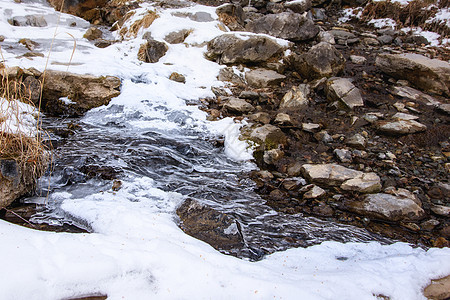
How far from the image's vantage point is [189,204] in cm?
338

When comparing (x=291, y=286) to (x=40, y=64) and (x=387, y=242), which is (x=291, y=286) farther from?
(x=40, y=64)

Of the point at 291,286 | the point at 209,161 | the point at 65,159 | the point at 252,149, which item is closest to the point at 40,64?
the point at 65,159

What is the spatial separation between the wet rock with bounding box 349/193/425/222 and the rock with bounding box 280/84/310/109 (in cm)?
322

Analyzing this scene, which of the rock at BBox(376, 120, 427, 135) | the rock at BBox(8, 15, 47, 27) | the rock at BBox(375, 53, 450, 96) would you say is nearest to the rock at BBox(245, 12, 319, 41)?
the rock at BBox(375, 53, 450, 96)

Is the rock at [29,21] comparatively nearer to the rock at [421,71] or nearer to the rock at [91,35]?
the rock at [91,35]

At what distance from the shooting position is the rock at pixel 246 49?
8.13 m

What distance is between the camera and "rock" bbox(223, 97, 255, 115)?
616cm

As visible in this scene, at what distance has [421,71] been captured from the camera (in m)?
6.66

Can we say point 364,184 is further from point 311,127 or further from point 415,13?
point 415,13

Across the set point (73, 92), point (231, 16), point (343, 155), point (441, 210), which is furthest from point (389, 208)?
point (231, 16)

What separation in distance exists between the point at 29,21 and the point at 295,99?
9.74m

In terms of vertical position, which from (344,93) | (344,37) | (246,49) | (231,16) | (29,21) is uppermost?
(231,16)

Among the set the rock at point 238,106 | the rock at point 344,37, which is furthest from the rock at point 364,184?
the rock at point 344,37

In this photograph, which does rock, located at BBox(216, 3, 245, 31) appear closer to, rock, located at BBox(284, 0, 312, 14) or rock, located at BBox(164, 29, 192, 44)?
rock, located at BBox(164, 29, 192, 44)
